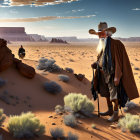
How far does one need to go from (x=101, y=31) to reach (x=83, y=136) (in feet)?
9.02

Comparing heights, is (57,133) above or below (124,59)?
below

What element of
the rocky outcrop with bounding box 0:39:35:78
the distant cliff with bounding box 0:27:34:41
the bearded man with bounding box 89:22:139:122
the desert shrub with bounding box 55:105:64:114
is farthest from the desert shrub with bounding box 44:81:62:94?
the distant cliff with bounding box 0:27:34:41

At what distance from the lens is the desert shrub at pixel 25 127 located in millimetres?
4039

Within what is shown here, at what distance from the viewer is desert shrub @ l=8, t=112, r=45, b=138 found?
4039mm

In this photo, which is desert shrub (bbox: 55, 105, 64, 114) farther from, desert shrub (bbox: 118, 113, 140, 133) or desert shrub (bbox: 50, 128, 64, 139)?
desert shrub (bbox: 118, 113, 140, 133)

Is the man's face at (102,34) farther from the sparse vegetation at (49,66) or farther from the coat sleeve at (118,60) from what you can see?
the sparse vegetation at (49,66)

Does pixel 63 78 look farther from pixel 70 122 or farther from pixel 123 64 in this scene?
pixel 123 64

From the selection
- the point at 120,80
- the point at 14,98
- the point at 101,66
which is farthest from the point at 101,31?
the point at 14,98

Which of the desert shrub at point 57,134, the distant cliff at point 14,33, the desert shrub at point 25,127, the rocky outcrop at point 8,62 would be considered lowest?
the desert shrub at point 57,134

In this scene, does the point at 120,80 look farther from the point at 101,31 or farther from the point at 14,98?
the point at 14,98

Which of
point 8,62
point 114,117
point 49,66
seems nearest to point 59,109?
point 114,117

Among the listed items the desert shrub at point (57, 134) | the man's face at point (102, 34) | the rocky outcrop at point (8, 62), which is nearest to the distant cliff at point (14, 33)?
the rocky outcrop at point (8, 62)

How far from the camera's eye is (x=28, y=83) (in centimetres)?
862

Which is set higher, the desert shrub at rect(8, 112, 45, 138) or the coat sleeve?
the coat sleeve
